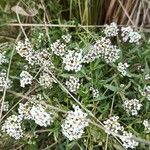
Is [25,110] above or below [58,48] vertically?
below

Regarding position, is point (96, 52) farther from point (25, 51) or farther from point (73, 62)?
point (25, 51)

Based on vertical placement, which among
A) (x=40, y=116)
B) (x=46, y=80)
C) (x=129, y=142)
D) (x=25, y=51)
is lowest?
(x=129, y=142)

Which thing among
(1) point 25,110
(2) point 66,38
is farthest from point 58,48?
(1) point 25,110

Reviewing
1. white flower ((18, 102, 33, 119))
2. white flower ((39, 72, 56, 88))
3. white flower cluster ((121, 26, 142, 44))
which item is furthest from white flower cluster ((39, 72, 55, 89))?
white flower cluster ((121, 26, 142, 44))

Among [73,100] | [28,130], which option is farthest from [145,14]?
[28,130]

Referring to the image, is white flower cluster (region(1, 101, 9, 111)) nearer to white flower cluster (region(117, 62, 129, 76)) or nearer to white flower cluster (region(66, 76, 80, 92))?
white flower cluster (region(66, 76, 80, 92))
